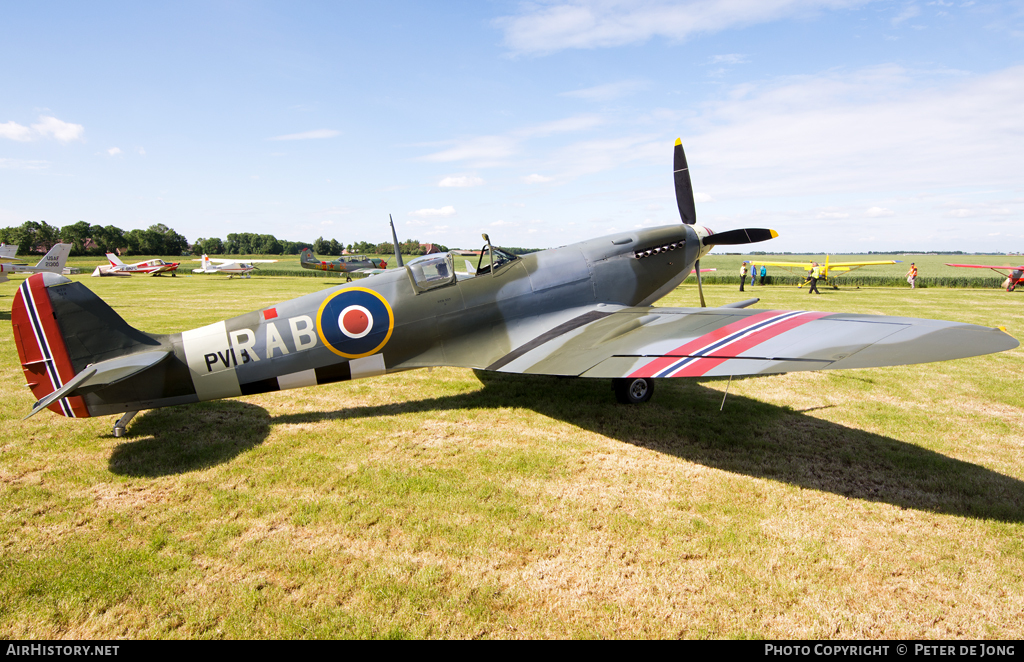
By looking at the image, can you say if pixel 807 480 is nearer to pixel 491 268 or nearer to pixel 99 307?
pixel 491 268

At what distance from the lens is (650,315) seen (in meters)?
6.17

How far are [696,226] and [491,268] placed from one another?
428cm

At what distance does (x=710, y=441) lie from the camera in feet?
17.6

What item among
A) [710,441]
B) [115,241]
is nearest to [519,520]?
[710,441]

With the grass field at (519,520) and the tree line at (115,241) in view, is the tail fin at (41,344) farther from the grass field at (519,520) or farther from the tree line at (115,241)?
the tree line at (115,241)

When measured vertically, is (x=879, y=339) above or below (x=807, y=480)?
above

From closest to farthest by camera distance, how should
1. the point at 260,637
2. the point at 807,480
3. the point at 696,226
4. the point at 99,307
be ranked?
the point at 260,637 → the point at 807,480 → the point at 99,307 → the point at 696,226

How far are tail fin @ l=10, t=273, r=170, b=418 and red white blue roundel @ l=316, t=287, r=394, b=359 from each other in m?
1.69

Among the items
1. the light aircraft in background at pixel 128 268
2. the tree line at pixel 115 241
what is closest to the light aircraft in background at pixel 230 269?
the light aircraft in background at pixel 128 268

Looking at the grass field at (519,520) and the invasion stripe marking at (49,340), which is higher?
the invasion stripe marking at (49,340)

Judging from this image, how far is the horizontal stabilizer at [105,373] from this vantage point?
443 cm

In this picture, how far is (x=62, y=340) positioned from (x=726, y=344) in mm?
6788

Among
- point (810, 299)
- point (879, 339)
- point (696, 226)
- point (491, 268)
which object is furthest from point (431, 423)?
point (810, 299)

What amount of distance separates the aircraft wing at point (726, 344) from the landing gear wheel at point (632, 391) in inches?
37.8
